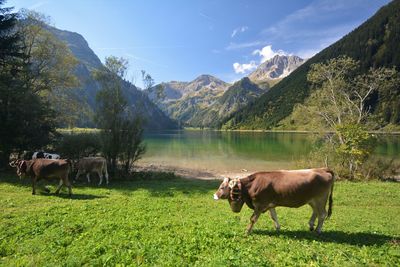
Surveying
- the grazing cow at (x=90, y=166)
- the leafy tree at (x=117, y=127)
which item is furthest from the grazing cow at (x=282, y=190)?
the leafy tree at (x=117, y=127)

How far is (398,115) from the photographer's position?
173375 mm

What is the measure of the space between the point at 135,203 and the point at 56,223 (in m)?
5.25

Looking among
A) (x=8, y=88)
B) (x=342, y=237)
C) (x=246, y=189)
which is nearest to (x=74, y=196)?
(x=246, y=189)

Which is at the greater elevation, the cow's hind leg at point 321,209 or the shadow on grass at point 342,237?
the cow's hind leg at point 321,209

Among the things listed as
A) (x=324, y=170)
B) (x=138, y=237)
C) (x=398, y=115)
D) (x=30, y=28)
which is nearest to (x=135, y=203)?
(x=138, y=237)

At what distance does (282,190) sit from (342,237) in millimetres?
2635

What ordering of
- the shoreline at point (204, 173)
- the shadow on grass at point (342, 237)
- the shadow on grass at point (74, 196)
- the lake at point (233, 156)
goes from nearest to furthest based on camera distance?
the shadow on grass at point (342, 237) → the shadow on grass at point (74, 196) → the shoreline at point (204, 173) → the lake at point (233, 156)

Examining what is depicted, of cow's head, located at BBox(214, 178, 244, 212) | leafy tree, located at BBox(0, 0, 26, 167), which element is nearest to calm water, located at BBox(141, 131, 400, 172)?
leafy tree, located at BBox(0, 0, 26, 167)

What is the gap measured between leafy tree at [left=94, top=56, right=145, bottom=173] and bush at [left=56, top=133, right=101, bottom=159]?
1645mm

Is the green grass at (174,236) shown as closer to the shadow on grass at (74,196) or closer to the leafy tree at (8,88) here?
the shadow on grass at (74,196)

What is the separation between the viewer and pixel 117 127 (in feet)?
89.6

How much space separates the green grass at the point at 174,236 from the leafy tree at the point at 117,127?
10204 mm

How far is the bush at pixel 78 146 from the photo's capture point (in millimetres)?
27922

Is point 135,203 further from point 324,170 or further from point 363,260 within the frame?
point 363,260
